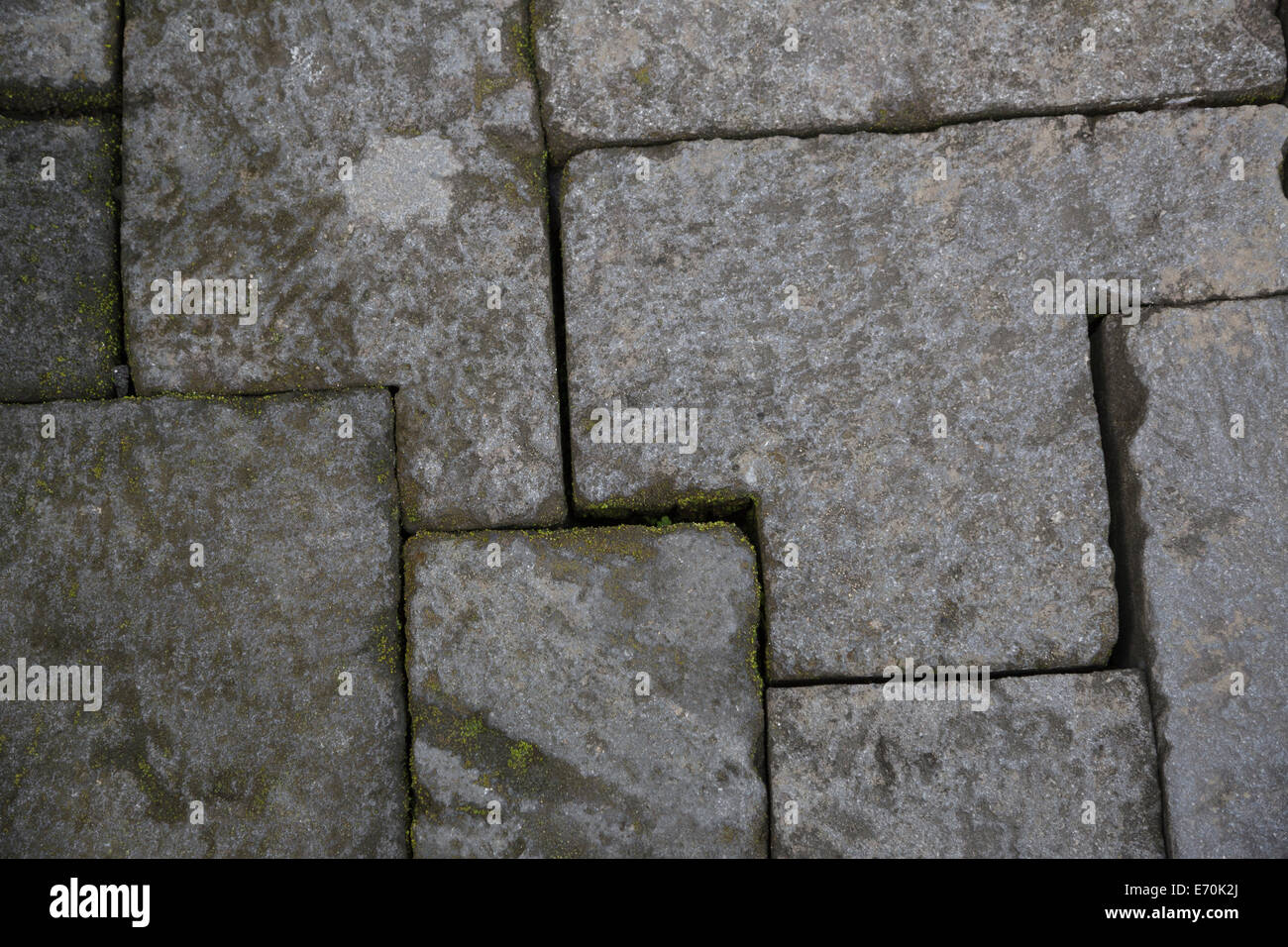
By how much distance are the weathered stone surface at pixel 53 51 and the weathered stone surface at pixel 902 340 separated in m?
1.60

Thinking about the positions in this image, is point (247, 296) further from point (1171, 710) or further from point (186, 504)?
point (1171, 710)

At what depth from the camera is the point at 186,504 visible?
2400 mm

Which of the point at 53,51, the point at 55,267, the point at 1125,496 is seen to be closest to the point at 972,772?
the point at 1125,496

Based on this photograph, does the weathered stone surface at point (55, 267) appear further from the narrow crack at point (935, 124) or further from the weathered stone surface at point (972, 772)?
the weathered stone surface at point (972, 772)

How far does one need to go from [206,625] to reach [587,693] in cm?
119

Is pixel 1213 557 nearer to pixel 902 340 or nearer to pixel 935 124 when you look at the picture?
pixel 902 340

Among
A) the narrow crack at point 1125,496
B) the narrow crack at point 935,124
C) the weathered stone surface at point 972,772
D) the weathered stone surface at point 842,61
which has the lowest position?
the weathered stone surface at point 972,772

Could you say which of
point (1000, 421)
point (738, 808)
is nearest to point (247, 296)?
point (738, 808)

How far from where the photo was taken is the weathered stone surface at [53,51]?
2.49m

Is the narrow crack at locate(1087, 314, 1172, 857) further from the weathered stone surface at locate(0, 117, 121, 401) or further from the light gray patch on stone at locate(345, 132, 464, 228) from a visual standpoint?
the weathered stone surface at locate(0, 117, 121, 401)

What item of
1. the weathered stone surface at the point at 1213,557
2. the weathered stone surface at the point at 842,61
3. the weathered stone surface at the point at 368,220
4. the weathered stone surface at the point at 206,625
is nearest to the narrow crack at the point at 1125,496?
the weathered stone surface at the point at 1213,557

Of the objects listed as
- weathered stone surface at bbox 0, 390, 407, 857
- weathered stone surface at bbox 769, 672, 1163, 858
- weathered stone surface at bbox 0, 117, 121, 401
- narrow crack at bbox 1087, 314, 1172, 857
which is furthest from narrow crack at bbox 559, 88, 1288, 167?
weathered stone surface at bbox 769, 672, 1163, 858

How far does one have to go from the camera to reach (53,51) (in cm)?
250

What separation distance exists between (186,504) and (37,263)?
3.05 ft
